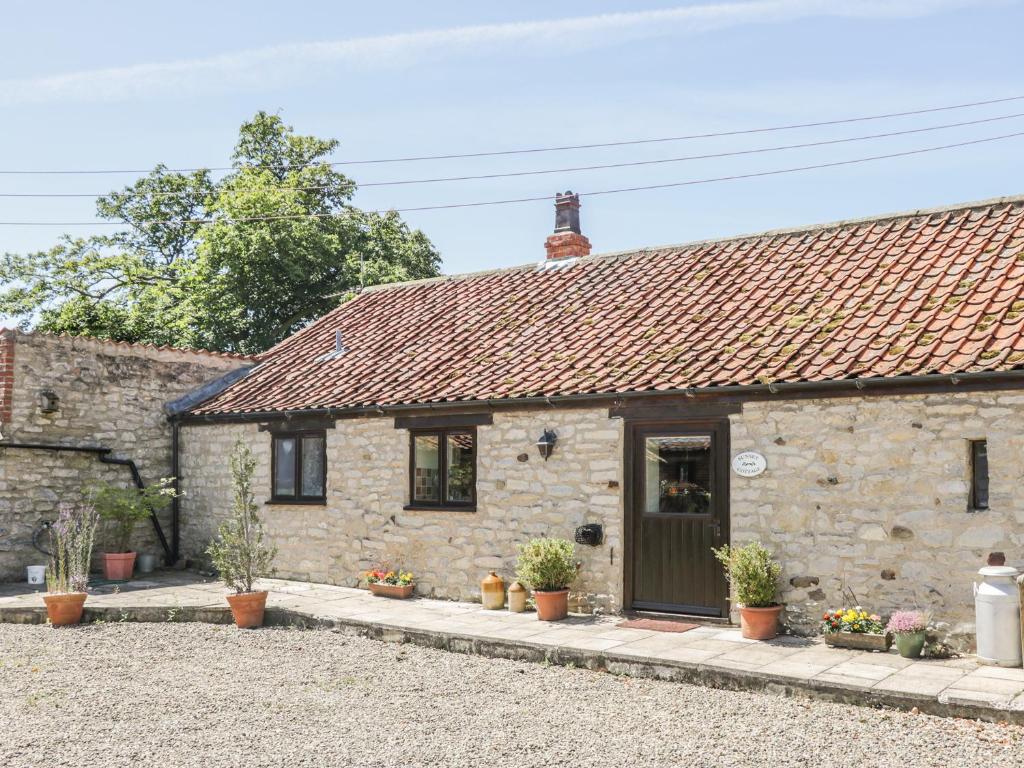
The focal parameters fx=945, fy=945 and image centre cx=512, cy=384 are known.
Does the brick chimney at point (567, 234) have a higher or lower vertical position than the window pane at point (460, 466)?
higher

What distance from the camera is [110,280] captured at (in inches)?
1228

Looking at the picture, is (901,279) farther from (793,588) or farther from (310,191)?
(310,191)

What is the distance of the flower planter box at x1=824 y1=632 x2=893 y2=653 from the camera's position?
8.45 meters

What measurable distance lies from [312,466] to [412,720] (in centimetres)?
716

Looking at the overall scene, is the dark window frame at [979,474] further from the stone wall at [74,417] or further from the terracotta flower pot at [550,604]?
the stone wall at [74,417]

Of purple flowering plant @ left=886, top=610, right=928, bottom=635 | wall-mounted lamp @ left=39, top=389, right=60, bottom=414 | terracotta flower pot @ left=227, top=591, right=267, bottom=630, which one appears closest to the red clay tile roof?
purple flowering plant @ left=886, top=610, right=928, bottom=635

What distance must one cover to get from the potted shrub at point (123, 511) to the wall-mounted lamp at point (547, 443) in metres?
6.55

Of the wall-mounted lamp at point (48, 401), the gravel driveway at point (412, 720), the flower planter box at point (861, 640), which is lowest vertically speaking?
the gravel driveway at point (412, 720)

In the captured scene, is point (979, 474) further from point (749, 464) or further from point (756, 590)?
point (756, 590)

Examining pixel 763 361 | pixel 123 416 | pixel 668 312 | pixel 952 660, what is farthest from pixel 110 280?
pixel 952 660

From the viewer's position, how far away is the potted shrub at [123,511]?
1402cm

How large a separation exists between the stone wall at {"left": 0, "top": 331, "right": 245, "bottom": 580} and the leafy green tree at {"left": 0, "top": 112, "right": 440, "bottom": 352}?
383 inches

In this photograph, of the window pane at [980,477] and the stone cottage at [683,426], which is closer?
the window pane at [980,477]

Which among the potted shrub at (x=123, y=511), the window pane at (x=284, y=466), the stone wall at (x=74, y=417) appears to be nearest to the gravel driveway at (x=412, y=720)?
the window pane at (x=284, y=466)
